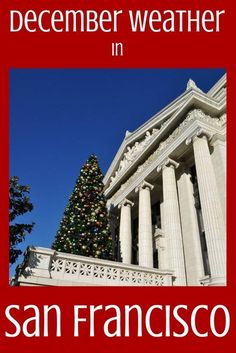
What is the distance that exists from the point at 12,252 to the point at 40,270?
7.78 ft

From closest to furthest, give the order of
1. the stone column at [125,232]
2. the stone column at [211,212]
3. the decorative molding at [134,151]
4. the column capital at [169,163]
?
1. the stone column at [211,212]
2. the column capital at [169,163]
3. the stone column at [125,232]
4. the decorative molding at [134,151]

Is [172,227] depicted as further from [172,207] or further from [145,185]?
[145,185]

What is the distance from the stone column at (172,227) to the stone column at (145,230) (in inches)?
78.0

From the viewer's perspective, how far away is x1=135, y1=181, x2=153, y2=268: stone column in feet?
66.0

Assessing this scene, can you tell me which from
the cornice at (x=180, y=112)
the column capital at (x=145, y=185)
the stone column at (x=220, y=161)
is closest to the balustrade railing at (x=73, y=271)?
the stone column at (x=220, y=161)

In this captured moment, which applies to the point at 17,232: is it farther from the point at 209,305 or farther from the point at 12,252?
the point at 209,305

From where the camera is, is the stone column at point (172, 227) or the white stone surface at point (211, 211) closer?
the white stone surface at point (211, 211)

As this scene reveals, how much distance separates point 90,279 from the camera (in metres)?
11.7

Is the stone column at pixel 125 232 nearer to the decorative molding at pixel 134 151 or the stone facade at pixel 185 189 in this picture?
the stone facade at pixel 185 189

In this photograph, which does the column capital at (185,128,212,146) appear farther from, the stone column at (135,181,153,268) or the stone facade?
the stone column at (135,181,153,268)

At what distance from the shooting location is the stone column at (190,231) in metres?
17.4

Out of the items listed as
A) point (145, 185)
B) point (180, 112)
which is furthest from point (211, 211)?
point (145, 185)

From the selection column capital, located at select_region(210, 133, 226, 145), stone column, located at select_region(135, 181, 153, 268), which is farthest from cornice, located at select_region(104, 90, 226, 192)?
stone column, located at select_region(135, 181, 153, 268)

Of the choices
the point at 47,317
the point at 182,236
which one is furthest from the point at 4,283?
the point at 182,236
